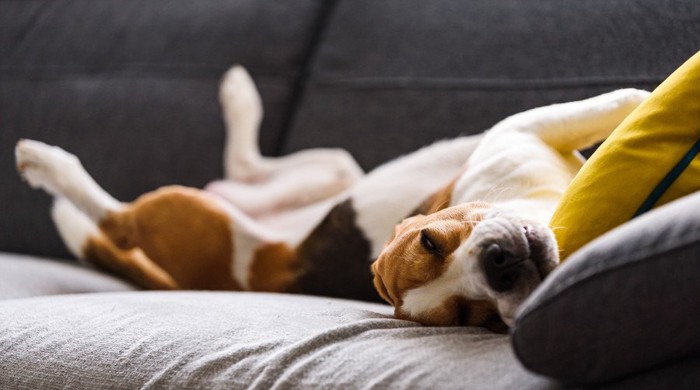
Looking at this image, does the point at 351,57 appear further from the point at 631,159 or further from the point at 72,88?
the point at 631,159

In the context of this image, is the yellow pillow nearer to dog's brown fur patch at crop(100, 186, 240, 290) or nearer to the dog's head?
the dog's head

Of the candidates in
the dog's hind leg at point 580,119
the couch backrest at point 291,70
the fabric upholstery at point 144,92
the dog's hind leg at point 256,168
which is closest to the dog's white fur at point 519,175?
the dog's hind leg at point 580,119

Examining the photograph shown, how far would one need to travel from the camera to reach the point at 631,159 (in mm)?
1220

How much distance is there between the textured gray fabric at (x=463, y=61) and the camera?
1897 millimetres

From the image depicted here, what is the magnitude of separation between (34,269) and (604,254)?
5.62ft

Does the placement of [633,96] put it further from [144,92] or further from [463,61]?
[144,92]

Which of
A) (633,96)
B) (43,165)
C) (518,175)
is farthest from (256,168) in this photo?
(633,96)

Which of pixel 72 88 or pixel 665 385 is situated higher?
pixel 72 88

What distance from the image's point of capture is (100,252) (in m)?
2.41

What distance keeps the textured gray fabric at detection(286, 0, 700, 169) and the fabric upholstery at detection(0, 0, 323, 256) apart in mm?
161

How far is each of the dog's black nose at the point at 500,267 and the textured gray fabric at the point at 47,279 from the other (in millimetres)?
1177

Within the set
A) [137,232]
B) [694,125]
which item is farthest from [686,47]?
[137,232]

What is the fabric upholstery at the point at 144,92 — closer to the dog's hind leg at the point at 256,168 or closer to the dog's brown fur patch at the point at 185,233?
the dog's hind leg at the point at 256,168

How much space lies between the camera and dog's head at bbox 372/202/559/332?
1.31 meters
